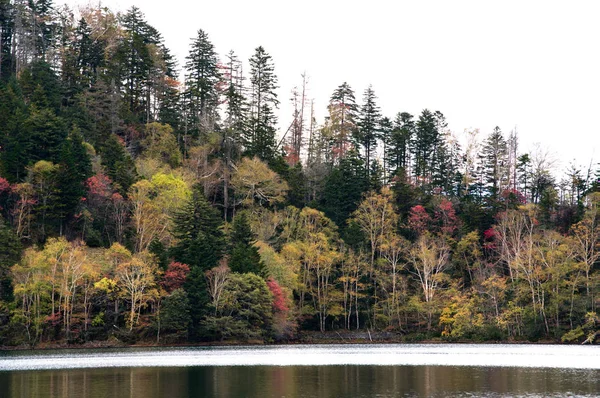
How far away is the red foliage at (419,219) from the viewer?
335ft

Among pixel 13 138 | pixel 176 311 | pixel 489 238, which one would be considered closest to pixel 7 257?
pixel 176 311

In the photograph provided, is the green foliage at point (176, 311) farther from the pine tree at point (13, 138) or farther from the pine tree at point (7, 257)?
the pine tree at point (13, 138)

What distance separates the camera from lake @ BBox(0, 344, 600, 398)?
38.6 m

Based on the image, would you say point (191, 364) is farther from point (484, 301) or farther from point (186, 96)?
point (186, 96)

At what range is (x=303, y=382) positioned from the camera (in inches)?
A: 1679

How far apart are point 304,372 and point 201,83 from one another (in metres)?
76.5

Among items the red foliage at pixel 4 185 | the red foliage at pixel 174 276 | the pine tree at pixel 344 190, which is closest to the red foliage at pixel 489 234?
the pine tree at pixel 344 190

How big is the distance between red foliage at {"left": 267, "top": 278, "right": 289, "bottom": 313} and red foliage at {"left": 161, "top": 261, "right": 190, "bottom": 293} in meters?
9.80

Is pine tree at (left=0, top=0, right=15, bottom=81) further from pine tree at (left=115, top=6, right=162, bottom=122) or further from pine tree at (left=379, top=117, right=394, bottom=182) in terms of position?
pine tree at (left=379, top=117, right=394, bottom=182)

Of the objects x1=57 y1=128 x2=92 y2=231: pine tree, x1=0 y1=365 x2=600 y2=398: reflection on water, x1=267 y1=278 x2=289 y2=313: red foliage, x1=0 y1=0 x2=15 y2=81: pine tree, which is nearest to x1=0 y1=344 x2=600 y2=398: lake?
x1=0 y1=365 x2=600 y2=398: reflection on water

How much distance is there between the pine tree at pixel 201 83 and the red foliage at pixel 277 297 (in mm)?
39345

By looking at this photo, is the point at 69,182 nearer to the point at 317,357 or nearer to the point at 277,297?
the point at 277,297

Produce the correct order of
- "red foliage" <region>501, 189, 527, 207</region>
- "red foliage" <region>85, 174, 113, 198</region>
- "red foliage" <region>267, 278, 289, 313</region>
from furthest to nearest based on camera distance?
"red foliage" <region>501, 189, 527, 207</region>
"red foliage" <region>85, 174, 113, 198</region>
"red foliage" <region>267, 278, 289, 313</region>

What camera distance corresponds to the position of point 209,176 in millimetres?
101875
